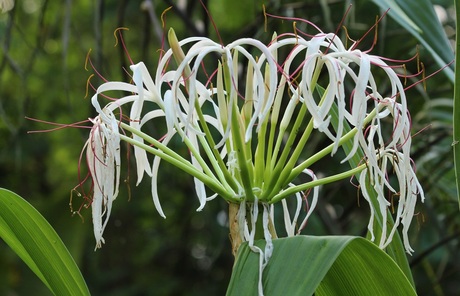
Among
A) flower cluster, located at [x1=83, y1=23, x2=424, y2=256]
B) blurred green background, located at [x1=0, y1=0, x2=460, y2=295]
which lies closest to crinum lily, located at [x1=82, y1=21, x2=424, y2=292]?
flower cluster, located at [x1=83, y1=23, x2=424, y2=256]

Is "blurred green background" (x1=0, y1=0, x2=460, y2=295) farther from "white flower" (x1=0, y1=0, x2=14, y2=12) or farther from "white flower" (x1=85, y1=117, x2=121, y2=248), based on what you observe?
"white flower" (x1=85, y1=117, x2=121, y2=248)

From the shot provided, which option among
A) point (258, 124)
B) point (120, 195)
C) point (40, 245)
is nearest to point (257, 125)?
point (258, 124)

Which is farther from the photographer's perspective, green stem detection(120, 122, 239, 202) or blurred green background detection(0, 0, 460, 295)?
blurred green background detection(0, 0, 460, 295)

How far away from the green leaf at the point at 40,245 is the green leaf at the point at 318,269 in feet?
0.46

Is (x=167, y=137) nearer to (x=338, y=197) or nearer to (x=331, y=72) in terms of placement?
(x=331, y=72)

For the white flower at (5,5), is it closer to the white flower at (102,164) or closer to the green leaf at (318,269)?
the white flower at (102,164)

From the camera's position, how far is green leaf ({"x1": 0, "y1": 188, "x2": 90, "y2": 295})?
0.53 m

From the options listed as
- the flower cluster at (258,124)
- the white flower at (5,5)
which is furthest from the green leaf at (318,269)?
the white flower at (5,5)

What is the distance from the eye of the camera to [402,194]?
1.78 ft

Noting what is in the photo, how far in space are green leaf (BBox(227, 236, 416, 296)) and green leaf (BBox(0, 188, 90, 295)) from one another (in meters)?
0.14

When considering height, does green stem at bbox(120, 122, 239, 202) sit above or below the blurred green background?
above

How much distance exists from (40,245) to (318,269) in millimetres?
223

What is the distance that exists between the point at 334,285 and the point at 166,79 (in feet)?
0.65

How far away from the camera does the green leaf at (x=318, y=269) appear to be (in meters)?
0.42
